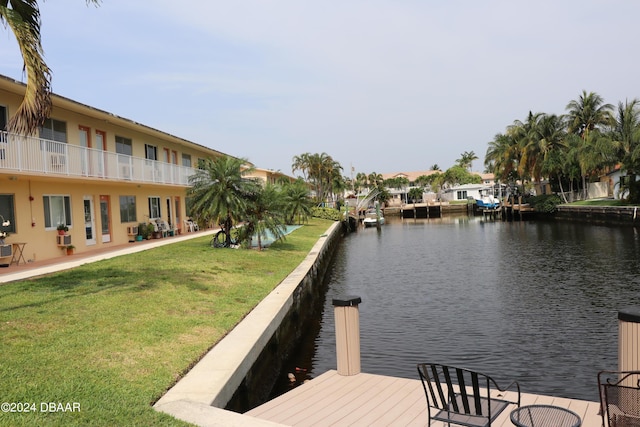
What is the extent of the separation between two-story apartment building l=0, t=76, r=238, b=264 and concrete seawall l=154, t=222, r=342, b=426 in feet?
31.9

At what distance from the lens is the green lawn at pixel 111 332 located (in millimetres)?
5312

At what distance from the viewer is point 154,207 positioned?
2862 centimetres

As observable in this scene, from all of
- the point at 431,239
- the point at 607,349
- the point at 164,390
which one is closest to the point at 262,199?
the point at 607,349

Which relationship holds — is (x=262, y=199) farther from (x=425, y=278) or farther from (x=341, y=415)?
(x=341, y=415)

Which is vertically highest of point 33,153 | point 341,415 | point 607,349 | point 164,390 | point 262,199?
point 33,153

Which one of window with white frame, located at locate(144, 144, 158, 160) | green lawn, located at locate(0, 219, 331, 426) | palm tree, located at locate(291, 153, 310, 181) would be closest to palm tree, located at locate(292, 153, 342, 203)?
palm tree, located at locate(291, 153, 310, 181)

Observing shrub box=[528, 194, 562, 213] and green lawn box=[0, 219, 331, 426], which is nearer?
green lawn box=[0, 219, 331, 426]

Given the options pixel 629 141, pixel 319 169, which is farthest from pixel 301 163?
pixel 629 141

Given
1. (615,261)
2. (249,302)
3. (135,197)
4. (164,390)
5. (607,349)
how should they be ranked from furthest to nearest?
(135,197), (615,261), (249,302), (607,349), (164,390)

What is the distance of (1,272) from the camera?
14.4 meters

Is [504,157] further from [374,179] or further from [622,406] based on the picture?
→ [622,406]

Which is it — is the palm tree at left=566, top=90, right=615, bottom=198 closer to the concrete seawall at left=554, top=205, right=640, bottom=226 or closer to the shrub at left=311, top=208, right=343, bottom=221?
the concrete seawall at left=554, top=205, right=640, bottom=226

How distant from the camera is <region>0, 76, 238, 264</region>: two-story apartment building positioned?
54.4ft

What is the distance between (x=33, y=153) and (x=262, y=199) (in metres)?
8.63
